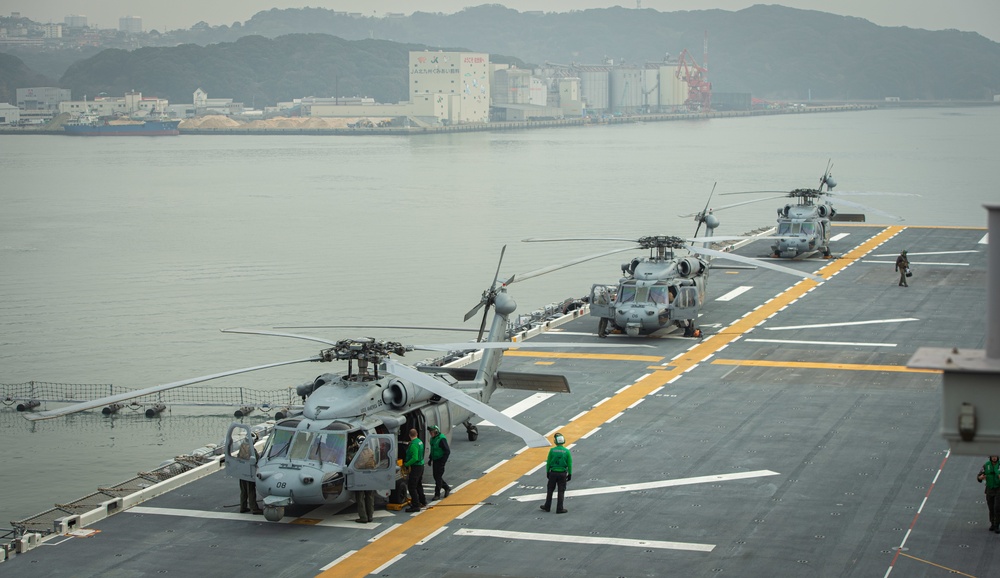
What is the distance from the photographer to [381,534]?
2158cm

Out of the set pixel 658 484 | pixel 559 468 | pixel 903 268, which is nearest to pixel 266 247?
pixel 903 268

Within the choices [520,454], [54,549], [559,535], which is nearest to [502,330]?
[520,454]

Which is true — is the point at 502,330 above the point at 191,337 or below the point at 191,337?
above

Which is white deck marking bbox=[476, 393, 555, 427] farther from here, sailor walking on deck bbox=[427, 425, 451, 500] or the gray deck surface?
sailor walking on deck bbox=[427, 425, 451, 500]

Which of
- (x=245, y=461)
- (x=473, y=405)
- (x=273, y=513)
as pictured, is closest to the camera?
(x=473, y=405)

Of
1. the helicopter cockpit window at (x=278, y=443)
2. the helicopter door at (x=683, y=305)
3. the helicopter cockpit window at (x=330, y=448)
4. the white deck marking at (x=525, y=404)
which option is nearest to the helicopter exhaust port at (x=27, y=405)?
Result: the white deck marking at (x=525, y=404)

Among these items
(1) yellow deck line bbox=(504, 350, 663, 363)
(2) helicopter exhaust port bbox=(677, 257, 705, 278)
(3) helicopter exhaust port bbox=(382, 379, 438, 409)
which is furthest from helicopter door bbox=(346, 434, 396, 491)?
(2) helicopter exhaust port bbox=(677, 257, 705, 278)

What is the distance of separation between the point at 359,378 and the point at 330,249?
5432 centimetres

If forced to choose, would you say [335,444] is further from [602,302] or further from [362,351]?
[602,302]

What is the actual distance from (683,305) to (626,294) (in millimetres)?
1766

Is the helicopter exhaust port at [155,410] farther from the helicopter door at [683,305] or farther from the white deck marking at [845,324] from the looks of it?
the white deck marking at [845,324]

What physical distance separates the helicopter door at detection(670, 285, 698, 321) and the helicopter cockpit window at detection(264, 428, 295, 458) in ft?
61.5

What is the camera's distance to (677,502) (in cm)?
2342

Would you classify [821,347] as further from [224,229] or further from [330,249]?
[224,229]
